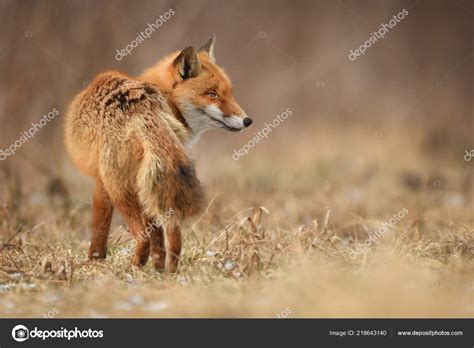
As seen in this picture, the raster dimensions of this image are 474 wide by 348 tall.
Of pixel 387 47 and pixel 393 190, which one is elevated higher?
pixel 387 47

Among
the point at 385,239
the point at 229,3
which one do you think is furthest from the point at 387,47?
the point at 385,239

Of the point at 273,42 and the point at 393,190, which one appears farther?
the point at 273,42

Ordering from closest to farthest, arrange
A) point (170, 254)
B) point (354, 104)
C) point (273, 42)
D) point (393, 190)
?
1. point (170, 254)
2. point (393, 190)
3. point (354, 104)
4. point (273, 42)

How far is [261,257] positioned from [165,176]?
1243mm

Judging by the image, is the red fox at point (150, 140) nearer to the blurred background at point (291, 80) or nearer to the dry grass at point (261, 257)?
the dry grass at point (261, 257)

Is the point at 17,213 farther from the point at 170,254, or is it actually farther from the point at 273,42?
the point at 273,42

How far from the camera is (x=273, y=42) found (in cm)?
1619

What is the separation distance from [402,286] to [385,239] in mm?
1988

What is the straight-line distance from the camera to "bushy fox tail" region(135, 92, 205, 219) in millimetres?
5379

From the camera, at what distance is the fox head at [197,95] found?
626 centimetres

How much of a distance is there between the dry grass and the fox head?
0.89 m
